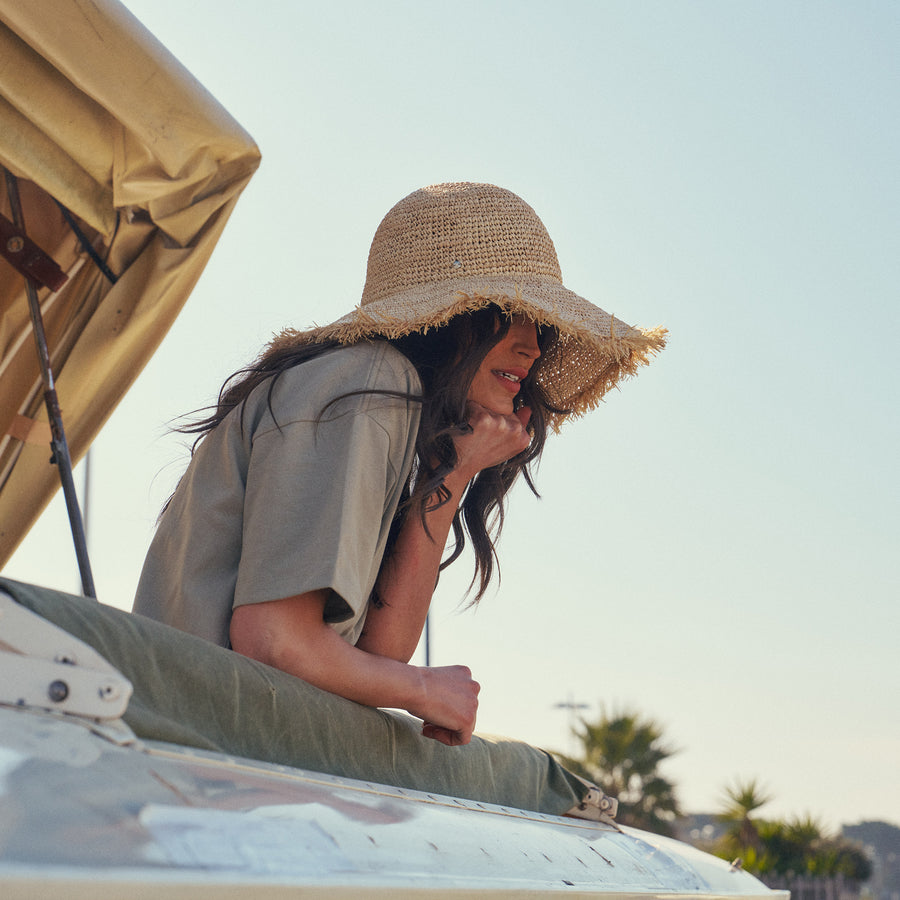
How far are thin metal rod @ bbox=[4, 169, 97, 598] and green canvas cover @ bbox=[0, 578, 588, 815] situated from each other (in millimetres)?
692

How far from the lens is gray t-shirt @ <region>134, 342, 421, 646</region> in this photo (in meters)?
1.59

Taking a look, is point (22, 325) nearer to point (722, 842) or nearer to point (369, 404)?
point (369, 404)

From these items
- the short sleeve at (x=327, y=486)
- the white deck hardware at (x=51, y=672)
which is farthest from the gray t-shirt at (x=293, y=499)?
the white deck hardware at (x=51, y=672)

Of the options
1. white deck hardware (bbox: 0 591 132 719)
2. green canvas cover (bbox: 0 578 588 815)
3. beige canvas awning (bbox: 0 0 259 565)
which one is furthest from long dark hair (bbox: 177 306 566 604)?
white deck hardware (bbox: 0 591 132 719)

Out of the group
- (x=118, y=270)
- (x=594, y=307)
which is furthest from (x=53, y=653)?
(x=594, y=307)

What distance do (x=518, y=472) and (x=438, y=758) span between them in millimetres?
1165

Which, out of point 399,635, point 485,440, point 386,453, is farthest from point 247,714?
point 485,440

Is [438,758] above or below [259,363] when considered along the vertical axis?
below

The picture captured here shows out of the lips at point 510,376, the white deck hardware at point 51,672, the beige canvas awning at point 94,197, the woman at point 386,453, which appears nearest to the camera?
the white deck hardware at point 51,672

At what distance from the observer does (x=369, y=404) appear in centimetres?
176

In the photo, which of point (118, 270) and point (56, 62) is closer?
point (56, 62)

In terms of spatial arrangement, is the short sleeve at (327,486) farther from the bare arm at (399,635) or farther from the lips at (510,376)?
the lips at (510,376)

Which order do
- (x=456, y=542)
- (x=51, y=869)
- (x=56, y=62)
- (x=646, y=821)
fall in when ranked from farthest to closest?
1. (x=646, y=821)
2. (x=456, y=542)
3. (x=56, y=62)
4. (x=51, y=869)

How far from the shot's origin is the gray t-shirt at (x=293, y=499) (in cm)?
159
